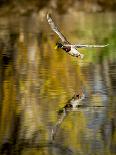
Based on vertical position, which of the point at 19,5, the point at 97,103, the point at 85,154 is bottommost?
the point at 85,154

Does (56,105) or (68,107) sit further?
(56,105)

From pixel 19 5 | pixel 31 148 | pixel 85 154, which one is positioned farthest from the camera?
pixel 19 5

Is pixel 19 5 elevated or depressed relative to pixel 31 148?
elevated

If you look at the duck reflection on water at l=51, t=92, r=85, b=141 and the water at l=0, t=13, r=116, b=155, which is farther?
the duck reflection on water at l=51, t=92, r=85, b=141

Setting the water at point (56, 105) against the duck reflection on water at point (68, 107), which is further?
the duck reflection on water at point (68, 107)

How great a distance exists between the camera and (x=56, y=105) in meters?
12.0

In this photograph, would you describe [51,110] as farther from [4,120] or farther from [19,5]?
[19,5]

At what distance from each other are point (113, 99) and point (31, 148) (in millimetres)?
3799

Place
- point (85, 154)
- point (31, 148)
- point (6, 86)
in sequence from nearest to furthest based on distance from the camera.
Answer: point (85, 154) < point (31, 148) < point (6, 86)

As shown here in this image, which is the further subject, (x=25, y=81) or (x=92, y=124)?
(x=25, y=81)

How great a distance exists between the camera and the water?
894cm

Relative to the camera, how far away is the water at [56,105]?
29.3ft

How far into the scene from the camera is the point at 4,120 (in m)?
10.8

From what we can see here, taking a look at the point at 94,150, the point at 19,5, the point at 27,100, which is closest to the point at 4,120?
the point at 27,100
